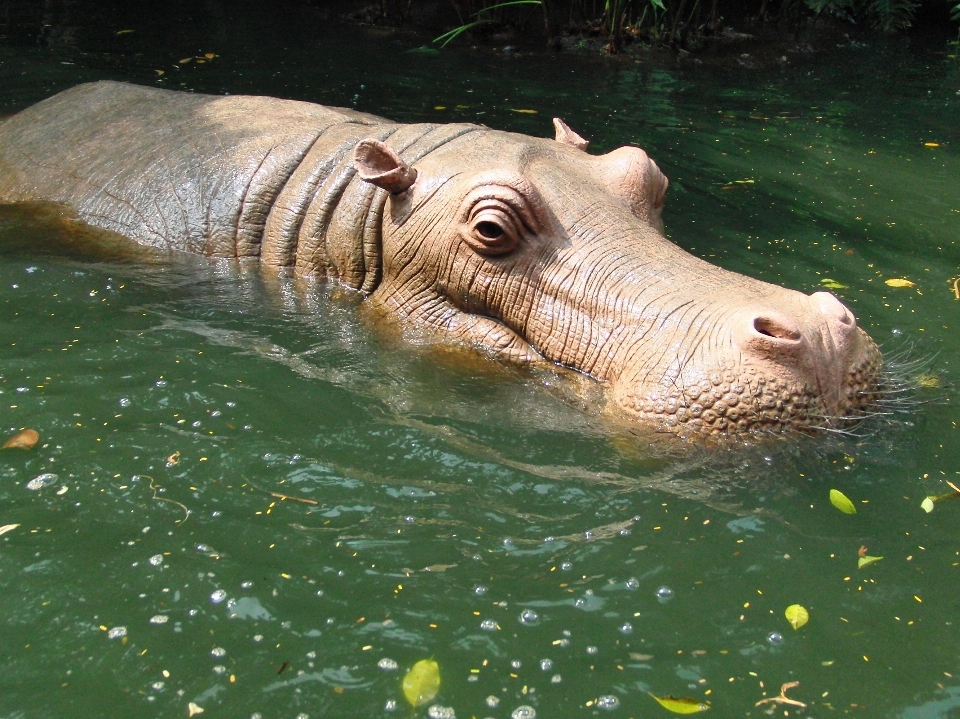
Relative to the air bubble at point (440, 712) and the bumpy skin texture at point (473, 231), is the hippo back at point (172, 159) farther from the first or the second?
the air bubble at point (440, 712)

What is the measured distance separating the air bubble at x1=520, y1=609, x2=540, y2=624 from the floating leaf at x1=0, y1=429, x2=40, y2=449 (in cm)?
322

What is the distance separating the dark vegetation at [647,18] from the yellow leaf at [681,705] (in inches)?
606

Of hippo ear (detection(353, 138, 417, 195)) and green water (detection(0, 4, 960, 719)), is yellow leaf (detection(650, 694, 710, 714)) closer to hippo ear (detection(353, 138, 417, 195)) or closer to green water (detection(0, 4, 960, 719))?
green water (detection(0, 4, 960, 719))

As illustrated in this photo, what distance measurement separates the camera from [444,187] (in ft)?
23.4

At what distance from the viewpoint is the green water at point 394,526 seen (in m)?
4.45

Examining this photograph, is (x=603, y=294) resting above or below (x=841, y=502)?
above

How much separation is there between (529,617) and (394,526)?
100 centimetres

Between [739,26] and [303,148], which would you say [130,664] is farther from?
[739,26]

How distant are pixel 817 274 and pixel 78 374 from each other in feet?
21.1

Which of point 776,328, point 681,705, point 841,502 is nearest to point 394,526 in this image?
point 681,705

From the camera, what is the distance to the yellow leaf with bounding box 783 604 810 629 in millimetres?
4812

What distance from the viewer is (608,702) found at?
14.2 ft

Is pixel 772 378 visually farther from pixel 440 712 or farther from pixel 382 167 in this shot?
pixel 382 167

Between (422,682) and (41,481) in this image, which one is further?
(41,481)
